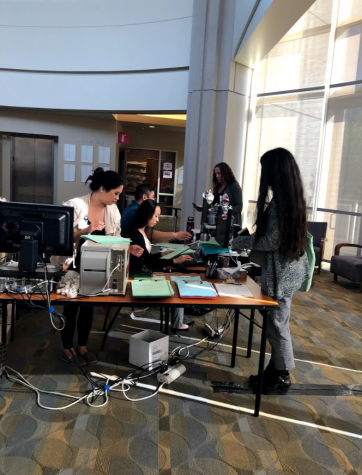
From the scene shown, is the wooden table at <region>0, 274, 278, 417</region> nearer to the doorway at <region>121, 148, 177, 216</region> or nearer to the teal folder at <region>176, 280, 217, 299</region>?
the teal folder at <region>176, 280, 217, 299</region>

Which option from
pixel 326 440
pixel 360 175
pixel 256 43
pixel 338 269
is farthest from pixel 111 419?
pixel 360 175

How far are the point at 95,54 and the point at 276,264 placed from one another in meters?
6.49

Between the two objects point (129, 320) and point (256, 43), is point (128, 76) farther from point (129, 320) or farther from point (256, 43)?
point (129, 320)

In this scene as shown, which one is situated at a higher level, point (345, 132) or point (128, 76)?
point (128, 76)

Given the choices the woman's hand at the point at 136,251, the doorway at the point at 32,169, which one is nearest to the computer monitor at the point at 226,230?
the woman's hand at the point at 136,251

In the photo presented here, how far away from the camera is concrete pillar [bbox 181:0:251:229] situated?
6172 mm

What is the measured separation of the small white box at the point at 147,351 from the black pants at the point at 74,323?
0.36 metres

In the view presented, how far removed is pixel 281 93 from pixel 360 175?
213cm

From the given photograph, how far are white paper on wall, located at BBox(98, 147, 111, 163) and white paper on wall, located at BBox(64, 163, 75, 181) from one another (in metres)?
0.67

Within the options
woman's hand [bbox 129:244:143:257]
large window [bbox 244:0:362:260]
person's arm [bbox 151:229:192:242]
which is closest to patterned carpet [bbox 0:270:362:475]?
woman's hand [bbox 129:244:143:257]

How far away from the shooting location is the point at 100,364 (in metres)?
2.76

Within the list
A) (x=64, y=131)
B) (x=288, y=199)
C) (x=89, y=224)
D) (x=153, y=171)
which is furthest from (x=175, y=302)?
(x=153, y=171)

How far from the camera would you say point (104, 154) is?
899 cm

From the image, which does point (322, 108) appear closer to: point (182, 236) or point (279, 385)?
point (182, 236)
